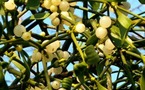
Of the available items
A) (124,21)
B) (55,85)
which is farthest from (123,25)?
(55,85)

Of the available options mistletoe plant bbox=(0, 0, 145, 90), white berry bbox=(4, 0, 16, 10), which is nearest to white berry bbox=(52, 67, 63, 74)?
mistletoe plant bbox=(0, 0, 145, 90)

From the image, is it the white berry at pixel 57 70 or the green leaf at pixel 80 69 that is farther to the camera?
the white berry at pixel 57 70

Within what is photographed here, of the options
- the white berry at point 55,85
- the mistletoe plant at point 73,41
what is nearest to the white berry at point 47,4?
the mistletoe plant at point 73,41

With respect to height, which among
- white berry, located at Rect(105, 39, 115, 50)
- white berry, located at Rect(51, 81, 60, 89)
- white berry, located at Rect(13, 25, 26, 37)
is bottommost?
white berry, located at Rect(51, 81, 60, 89)

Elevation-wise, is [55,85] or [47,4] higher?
[47,4]

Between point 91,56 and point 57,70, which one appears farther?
point 57,70

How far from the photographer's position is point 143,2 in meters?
0.48

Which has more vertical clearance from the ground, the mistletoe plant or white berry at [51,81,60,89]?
the mistletoe plant

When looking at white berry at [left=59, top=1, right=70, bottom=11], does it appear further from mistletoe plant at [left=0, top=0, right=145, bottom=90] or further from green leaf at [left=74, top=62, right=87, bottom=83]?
green leaf at [left=74, top=62, right=87, bottom=83]

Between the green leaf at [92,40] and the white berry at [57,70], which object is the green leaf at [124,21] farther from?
the white berry at [57,70]

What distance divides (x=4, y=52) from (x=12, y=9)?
0.07 m

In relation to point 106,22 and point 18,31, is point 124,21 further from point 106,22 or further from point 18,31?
point 18,31

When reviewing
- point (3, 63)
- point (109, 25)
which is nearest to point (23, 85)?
point (3, 63)


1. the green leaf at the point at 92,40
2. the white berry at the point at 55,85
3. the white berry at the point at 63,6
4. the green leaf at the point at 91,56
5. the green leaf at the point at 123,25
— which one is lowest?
the white berry at the point at 55,85
